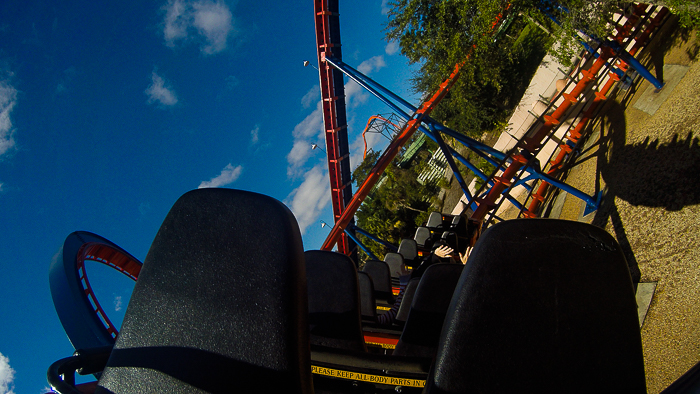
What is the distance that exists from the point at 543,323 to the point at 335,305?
0.90 meters

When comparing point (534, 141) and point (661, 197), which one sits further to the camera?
point (534, 141)

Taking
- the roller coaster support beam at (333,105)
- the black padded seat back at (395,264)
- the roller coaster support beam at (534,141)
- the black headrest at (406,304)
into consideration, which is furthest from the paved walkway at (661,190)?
the roller coaster support beam at (333,105)

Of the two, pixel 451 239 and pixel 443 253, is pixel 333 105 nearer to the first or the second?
pixel 451 239

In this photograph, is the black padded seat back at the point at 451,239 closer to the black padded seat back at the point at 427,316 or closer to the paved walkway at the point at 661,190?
the paved walkway at the point at 661,190

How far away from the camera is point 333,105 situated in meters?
9.49

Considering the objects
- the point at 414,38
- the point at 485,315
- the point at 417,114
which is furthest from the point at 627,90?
the point at 485,315

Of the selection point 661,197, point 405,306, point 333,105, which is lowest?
point 661,197

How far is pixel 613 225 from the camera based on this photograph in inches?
156

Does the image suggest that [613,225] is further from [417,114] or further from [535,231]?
[417,114]

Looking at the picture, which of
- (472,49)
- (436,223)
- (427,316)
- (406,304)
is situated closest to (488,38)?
(472,49)

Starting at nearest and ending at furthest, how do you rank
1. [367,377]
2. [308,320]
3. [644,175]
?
[308,320], [367,377], [644,175]

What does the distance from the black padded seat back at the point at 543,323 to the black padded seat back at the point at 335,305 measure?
698 millimetres

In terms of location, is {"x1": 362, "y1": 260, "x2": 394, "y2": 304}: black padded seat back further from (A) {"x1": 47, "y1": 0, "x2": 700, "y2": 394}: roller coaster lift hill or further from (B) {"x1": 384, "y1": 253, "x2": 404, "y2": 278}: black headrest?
(A) {"x1": 47, "y1": 0, "x2": 700, "y2": 394}: roller coaster lift hill

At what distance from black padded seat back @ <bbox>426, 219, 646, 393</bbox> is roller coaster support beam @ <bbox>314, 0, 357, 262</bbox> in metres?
8.50
